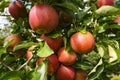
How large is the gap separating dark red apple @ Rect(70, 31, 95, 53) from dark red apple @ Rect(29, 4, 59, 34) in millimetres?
118

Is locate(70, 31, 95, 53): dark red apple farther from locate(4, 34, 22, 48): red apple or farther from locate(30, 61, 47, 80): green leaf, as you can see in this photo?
locate(4, 34, 22, 48): red apple

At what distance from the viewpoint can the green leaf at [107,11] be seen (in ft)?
4.59

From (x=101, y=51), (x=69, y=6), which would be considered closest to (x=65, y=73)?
(x=101, y=51)

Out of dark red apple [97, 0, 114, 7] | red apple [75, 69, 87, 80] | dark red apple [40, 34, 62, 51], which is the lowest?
red apple [75, 69, 87, 80]

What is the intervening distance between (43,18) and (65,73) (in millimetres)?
279

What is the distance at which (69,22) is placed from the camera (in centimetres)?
149

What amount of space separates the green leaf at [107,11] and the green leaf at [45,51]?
0.99 ft

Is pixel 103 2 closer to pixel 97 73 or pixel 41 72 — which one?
pixel 97 73

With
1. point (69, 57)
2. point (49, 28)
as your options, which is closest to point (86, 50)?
point (69, 57)

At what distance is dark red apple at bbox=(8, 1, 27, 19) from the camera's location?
5.20 ft

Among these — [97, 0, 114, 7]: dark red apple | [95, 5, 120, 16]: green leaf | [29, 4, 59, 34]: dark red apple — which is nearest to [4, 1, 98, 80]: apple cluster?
[29, 4, 59, 34]: dark red apple

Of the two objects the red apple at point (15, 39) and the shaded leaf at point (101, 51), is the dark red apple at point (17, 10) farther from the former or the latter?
the shaded leaf at point (101, 51)

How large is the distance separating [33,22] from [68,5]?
177 millimetres

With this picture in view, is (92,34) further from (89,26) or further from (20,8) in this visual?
(20,8)
